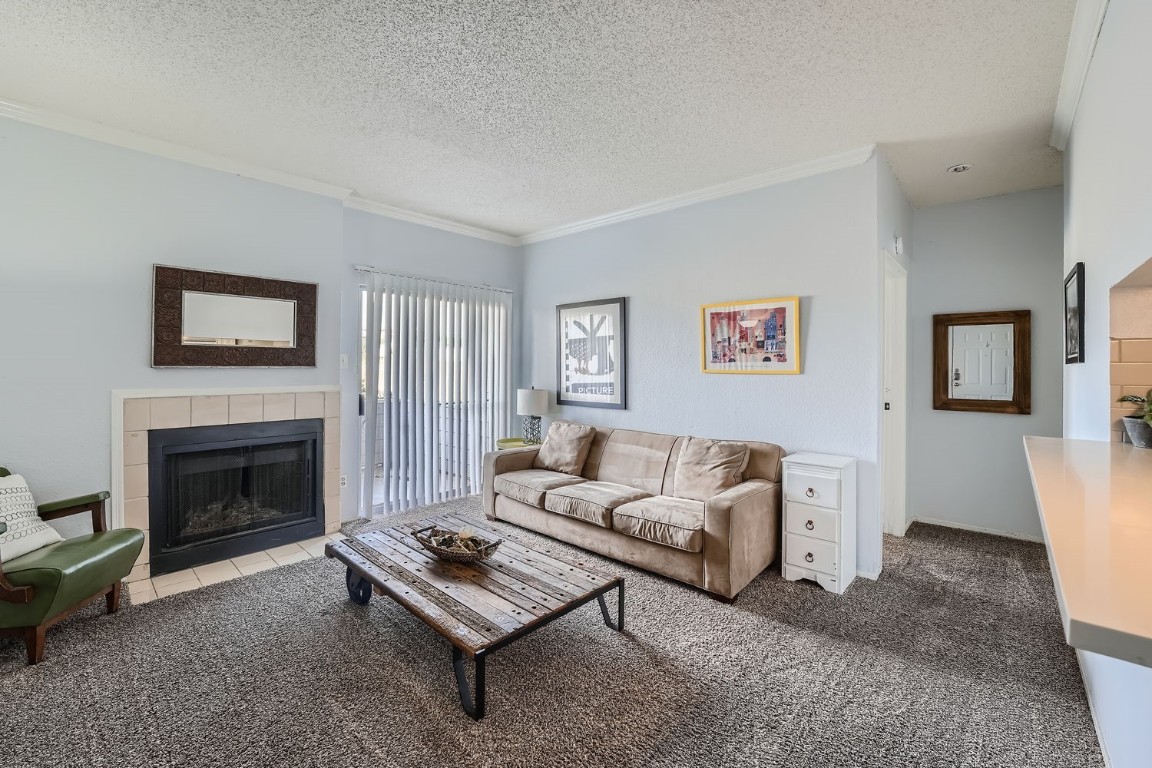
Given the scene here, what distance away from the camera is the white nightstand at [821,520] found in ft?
9.66

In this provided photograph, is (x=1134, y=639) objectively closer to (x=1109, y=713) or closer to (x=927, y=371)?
(x=1109, y=713)

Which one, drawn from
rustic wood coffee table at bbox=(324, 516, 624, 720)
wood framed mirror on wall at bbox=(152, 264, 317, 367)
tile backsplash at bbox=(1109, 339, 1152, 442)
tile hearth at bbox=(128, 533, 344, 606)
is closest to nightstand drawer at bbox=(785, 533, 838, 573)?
rustic wood coffee table at bbox=(324, 516, 624, 720)

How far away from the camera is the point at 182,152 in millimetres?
3211

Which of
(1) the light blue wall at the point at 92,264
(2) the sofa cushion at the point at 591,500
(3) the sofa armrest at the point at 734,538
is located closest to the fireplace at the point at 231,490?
(1) the light blue wall at the point at 92,264

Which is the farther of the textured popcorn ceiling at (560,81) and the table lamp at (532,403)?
the table lamp at (532,403)

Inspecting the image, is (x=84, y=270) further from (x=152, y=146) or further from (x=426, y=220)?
(x=426, y=220)

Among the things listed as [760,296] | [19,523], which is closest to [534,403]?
[760,296]

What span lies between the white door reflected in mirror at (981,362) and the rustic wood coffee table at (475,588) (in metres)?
3.41

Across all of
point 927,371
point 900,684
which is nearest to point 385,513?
point 900,684

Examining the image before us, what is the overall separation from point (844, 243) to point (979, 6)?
4.77 feet

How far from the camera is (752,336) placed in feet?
12.1

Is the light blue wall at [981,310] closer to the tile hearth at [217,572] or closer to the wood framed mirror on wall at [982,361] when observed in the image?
the wood framed mirror on wall at [982,361]

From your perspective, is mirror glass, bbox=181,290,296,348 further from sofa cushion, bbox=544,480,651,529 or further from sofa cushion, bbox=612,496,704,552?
sofa cushion, bbox=612,496,704,552

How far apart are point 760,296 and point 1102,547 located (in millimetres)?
3028
